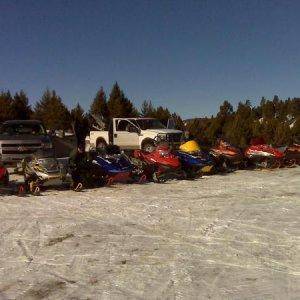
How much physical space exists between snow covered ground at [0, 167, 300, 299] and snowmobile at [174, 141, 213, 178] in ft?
8.49

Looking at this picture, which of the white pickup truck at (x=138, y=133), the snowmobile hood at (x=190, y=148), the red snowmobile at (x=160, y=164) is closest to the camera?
the red snowmobile at (x=160, y=164)

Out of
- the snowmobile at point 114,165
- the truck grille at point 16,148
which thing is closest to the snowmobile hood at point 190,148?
the snowmobile at point 114,165

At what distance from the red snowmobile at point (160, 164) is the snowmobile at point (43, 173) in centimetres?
248

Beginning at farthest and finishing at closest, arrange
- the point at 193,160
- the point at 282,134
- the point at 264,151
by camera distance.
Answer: the point at 282,134 → the point at 264,151 → the point at 193,160

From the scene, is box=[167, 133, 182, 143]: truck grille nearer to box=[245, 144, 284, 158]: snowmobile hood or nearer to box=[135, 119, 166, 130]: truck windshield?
box=[135, 119, 166, 130]: truck windshield

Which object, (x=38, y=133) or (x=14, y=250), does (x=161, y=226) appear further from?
(x=38, y=133)

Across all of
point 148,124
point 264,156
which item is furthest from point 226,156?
point 148,124

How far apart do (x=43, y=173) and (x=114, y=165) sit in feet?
5.99

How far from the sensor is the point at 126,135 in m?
20.9

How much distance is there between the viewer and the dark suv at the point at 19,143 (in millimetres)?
13297

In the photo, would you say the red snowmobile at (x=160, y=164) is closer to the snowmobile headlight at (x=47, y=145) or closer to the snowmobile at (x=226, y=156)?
the snowmobile at (x=226, y=156)

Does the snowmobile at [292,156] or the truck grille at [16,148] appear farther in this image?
the snowmobile at [292,156]

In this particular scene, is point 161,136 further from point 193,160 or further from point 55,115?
point 55,115

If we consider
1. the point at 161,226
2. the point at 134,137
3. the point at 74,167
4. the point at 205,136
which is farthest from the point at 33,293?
the point at 205,136
